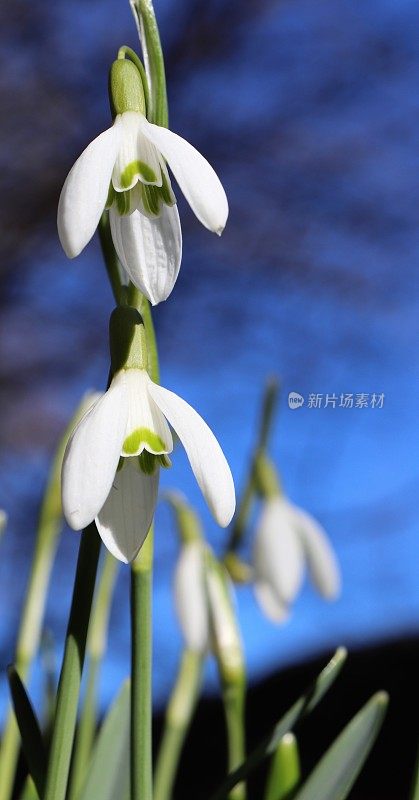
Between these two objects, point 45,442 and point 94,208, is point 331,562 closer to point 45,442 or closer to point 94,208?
point 94,208

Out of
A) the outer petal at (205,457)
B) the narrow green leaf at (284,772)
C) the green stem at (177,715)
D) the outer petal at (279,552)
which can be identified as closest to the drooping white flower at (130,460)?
the outer petal at (205,457)

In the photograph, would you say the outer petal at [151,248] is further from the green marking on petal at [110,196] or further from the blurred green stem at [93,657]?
the blurred green stem at [93,657]

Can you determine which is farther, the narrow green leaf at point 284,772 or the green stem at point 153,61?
the narrow green leaf at point 284,772

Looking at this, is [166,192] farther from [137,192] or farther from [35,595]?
[35,595]

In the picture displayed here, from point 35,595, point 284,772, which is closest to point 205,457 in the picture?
point 284,772

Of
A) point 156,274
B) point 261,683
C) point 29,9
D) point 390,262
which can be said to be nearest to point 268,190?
point 390,262
